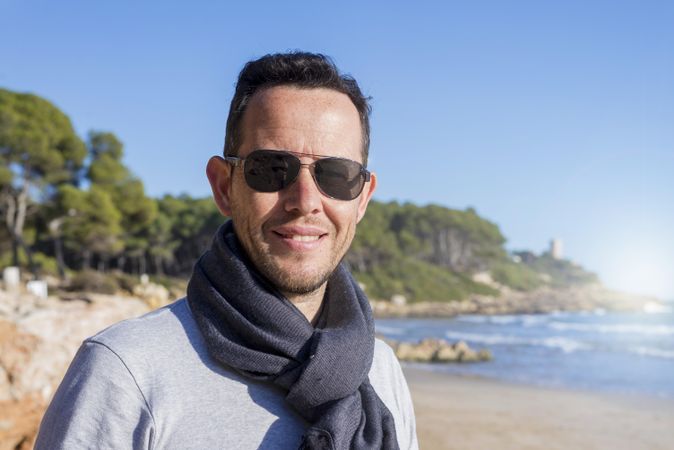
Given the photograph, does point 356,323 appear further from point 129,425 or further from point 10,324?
point 10,324

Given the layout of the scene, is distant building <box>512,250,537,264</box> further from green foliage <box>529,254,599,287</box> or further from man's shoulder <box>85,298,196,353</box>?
man's shoulder <box>85,298,196,353</box>

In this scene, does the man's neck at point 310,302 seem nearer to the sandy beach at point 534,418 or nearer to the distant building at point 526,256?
the sandy beach at point 534,418

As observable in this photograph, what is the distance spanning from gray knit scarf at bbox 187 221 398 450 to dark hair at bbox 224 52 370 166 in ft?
0.84

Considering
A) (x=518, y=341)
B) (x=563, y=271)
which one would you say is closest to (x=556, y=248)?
(x=563, y=271)

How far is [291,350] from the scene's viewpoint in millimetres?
1226

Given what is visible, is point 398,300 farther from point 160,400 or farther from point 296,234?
point 160,400

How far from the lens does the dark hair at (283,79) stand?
4.35ft

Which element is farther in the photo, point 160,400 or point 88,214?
point 88,214

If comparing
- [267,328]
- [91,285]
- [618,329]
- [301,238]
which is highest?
[301,238]

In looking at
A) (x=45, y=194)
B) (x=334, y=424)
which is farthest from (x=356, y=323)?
(x=45, y=194)

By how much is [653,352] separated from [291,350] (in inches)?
902

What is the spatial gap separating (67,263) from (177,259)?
1214 cm

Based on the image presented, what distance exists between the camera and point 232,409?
1.17m

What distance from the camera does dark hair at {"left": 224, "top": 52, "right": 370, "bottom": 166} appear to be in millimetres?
1327
